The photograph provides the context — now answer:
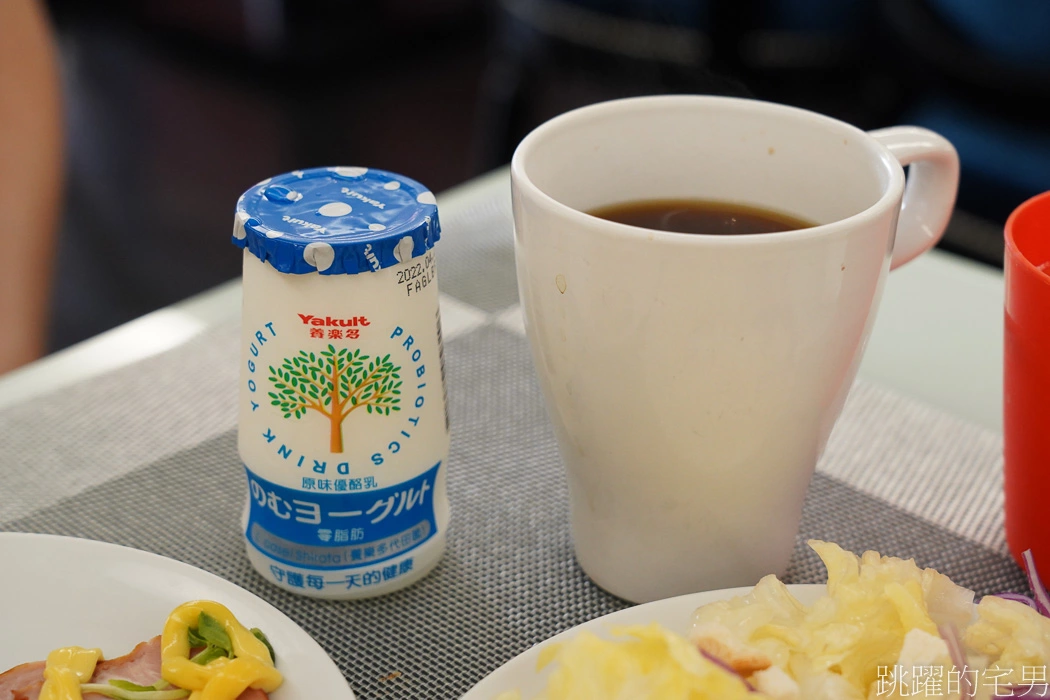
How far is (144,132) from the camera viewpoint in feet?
8.41

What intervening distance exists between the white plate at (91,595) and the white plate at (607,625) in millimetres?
94

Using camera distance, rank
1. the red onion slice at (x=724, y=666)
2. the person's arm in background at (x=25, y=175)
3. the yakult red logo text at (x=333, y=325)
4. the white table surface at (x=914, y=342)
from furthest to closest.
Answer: the person's arm in background at (x=25, y=175) < the white table surface at (x=914, y=342) < the yakult red logo text at (x=333, y=325) < the red onion slice at (x=724, y=666)

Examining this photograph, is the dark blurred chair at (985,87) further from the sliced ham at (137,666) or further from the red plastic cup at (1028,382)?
the sliced ham at (137,666)

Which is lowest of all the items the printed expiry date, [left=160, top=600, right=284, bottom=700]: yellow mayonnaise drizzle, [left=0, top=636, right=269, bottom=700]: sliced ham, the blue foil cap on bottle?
A: [left=0, top=636, right=269, bottom=700]: sliced ham

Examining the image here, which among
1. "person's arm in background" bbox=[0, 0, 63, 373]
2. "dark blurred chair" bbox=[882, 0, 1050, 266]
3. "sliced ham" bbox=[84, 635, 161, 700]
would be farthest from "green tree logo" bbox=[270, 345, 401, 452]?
"dark blurred chair" bbox=[882, 0, 1050, 266]

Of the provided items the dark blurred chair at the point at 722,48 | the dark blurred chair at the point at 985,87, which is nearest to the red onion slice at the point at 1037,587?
the dark blurred chair at the point at 985,87

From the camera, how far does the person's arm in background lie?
0.93 meters

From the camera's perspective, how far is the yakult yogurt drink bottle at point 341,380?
0.43 metres

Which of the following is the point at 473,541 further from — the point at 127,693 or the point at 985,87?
the point at 985,87

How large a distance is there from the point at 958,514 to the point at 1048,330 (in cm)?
15

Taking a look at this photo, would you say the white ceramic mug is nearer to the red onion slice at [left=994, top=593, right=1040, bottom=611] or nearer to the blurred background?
the red onion slice at [left=994, top=593, right=1040, bottom=611]

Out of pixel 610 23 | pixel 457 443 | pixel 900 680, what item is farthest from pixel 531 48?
pixel 900 680

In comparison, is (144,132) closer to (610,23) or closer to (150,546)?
(610,23)

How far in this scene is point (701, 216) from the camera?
0.51m
